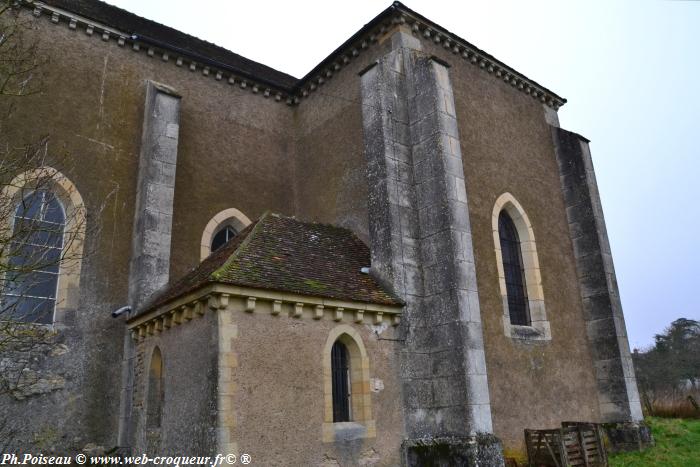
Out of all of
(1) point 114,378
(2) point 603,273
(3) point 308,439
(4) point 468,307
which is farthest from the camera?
(2) point 603,273

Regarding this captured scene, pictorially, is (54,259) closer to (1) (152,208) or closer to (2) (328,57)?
(1) (152,208)

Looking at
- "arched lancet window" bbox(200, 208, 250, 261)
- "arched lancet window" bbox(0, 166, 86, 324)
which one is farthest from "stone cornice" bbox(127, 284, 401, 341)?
"arched lancet window" bbox(200, 208, 250, 261)

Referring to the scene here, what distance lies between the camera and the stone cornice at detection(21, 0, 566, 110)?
11.9 m

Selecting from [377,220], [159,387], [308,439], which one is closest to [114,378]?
[159,387]

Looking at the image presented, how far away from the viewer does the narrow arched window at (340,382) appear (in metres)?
9.11

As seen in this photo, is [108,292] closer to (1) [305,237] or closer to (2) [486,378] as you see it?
(1) [305,237]

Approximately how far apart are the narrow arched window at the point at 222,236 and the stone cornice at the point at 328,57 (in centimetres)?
382

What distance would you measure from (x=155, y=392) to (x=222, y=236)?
4392mm

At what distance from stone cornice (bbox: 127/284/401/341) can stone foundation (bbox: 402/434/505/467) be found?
2.13 metres

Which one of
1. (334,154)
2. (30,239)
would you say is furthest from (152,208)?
(334,154)

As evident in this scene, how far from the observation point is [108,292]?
1088 cm

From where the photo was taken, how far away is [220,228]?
42.2ft

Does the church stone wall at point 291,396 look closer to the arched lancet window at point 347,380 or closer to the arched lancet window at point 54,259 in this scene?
the arched lancet window at point 347,380

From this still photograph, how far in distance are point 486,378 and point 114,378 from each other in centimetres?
698
